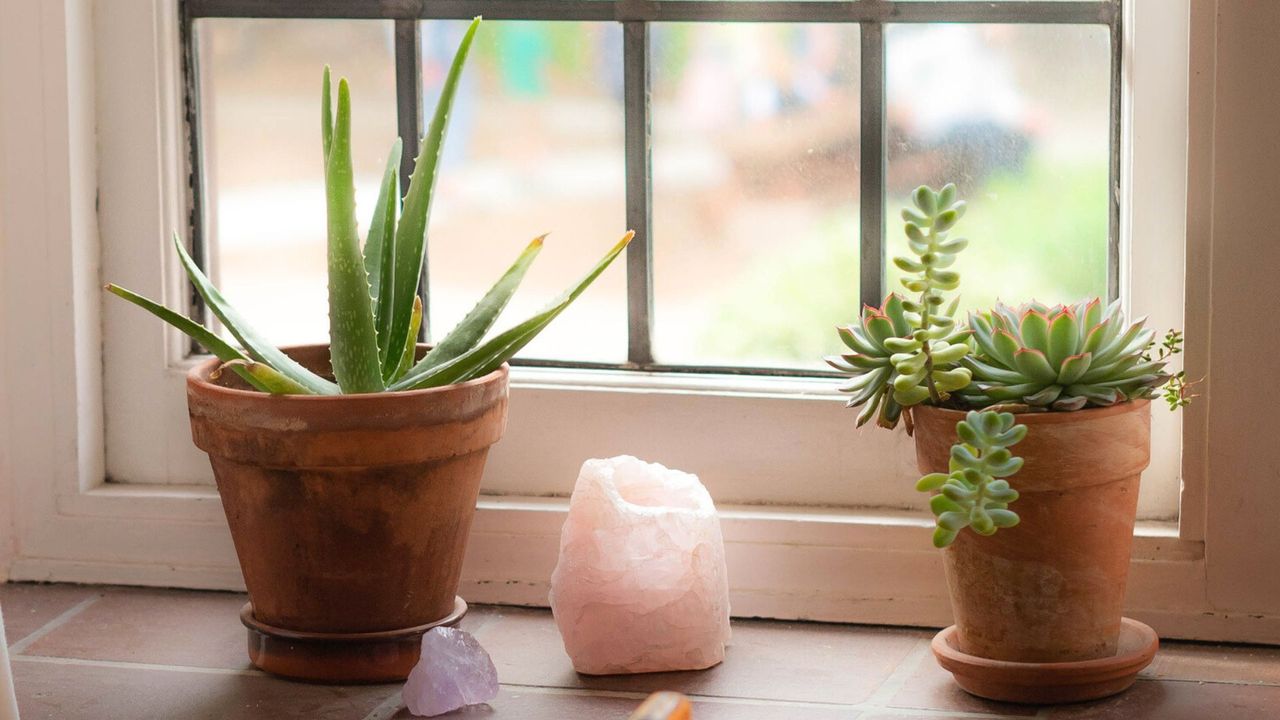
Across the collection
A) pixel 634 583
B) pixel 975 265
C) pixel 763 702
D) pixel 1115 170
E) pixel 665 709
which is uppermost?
pixel 1115 170

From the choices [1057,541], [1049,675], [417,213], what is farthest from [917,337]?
[417,213]

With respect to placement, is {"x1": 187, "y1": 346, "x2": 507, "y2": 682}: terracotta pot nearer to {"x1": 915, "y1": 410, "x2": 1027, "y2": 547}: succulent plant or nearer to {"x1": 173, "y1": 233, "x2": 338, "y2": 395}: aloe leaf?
{"x1": 173, "y1": 233, "x2": 338, "y2": 395}: aloe leaf

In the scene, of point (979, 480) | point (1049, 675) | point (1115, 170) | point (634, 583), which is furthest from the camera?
point (1115, 170)

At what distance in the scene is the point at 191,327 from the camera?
5.09ft

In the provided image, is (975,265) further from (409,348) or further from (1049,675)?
(409,348)

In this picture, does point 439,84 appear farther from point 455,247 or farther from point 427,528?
point 427,528

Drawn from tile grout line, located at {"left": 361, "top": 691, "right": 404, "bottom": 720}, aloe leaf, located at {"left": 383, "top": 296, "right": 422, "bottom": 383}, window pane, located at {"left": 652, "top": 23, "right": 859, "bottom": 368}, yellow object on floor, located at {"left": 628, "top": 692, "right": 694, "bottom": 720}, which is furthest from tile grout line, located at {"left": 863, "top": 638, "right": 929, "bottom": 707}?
yellow object on floor, located at {"left": 628, "top": 692, "right": 694, "bottom": 720}

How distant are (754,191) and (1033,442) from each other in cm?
56

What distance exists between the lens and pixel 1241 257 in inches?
63.7

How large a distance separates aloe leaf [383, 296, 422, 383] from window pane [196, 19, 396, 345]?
0.34 metres

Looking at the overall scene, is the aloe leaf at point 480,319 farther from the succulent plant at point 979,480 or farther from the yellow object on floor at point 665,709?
the yellow object on floor at point 665,709

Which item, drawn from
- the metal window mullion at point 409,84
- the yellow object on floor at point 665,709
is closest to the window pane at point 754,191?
the metal window mullion at point 409,84

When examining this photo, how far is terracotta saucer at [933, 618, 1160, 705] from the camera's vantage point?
57.5 inches

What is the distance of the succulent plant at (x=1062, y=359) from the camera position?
1.42 m
